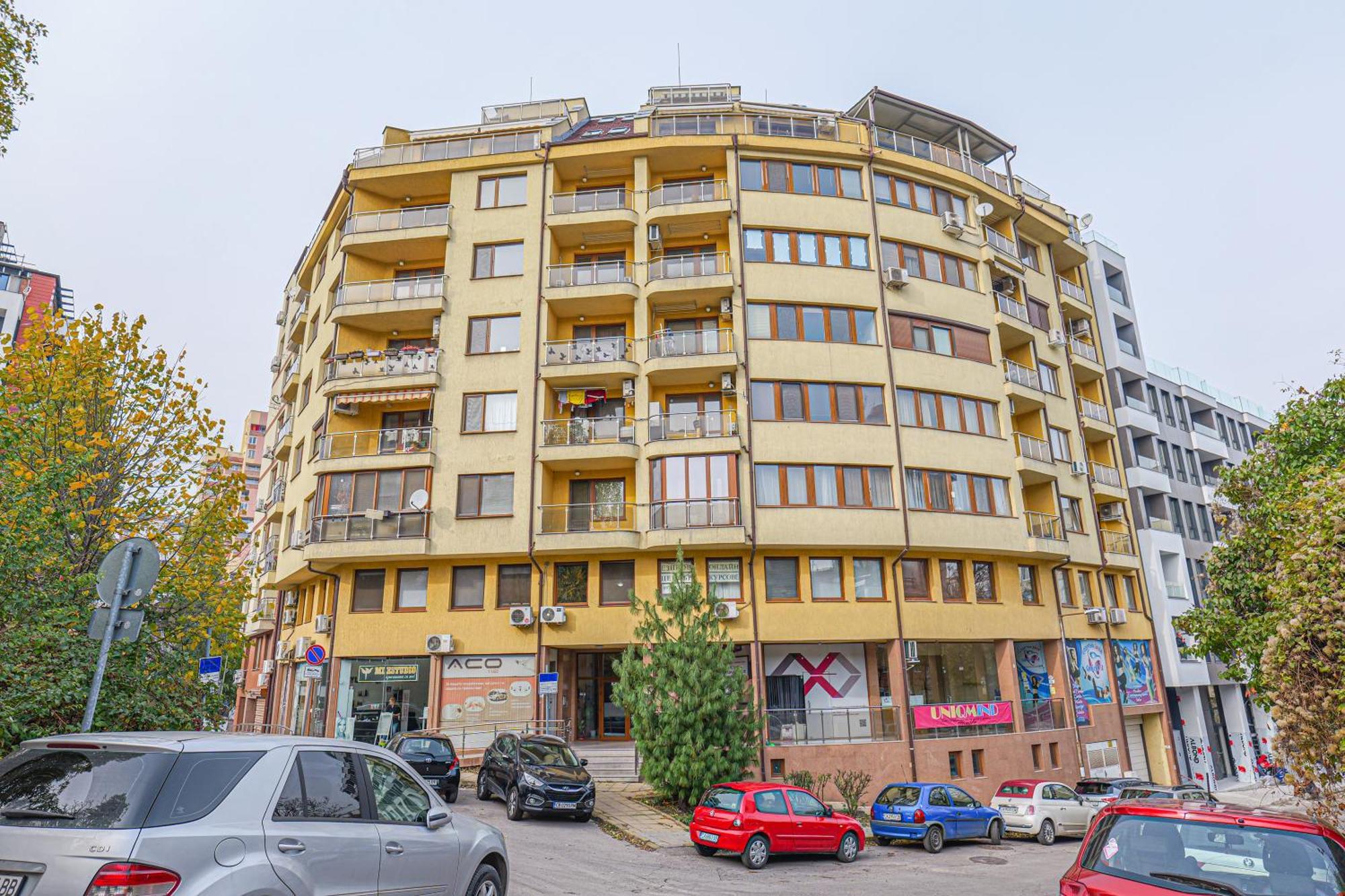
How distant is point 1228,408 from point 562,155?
43.8m

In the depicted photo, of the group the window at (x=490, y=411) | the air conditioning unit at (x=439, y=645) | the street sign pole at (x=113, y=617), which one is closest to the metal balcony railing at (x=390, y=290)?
the window at (x=490, y=411)

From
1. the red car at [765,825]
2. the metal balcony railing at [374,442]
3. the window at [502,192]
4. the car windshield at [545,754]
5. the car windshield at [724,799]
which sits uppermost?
the window at [502,192]

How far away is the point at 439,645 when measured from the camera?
957 inches

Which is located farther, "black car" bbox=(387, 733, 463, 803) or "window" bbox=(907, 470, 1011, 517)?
"window" bbox=(907, 470, 1011, 517)

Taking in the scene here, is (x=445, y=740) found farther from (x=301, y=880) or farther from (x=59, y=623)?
(x=301, y=880)

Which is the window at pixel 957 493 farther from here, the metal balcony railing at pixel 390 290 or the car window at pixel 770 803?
the metal balcony railing at pixel 390 290

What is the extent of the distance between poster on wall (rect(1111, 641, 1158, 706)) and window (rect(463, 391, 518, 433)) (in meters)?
25.3

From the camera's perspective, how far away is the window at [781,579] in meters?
24.6

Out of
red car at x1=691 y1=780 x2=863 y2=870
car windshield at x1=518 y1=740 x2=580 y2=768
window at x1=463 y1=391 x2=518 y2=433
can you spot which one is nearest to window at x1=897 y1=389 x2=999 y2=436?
window at x1=463 y1=391 x2=518 y2=433

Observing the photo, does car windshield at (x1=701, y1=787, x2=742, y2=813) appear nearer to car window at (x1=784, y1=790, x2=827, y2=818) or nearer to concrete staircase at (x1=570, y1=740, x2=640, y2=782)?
car window at (x1=784, y1=790, x2=827, y2=818)

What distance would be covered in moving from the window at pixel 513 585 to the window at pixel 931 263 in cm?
1685

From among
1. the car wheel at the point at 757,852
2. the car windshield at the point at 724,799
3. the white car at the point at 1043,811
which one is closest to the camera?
the car wheel at the point at 757,852

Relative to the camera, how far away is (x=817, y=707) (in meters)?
24.5

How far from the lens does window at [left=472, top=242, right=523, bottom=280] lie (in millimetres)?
28016
